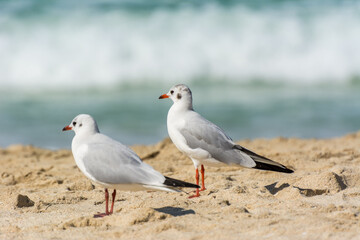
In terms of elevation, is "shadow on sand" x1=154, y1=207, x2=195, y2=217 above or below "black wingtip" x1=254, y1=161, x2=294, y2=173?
below

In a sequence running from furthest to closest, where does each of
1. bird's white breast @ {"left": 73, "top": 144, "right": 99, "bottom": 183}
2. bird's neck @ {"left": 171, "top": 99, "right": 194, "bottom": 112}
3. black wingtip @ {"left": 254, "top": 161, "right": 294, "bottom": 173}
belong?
Result: bird's neck @ {"left": 171, "top": 99, "right": 194, "bottom": 112}
black wingtip @ {"left": 254, "top": 161, "right": 294, "bottom": 173}
bird's white breast @ {"left": 73, "top": 144, "right": 99, "bottom": 183}

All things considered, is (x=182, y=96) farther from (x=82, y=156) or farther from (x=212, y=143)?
(x=82, y=156)

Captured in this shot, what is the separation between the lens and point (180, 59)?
13.7 m

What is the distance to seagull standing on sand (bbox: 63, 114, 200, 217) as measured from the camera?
3.80m

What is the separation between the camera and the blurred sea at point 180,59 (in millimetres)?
10883

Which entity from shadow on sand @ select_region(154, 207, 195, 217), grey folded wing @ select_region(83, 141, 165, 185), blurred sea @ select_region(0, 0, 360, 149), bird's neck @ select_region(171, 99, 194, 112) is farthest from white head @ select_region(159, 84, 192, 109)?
blurred sea @ select_region(0, 0, 360, 149)

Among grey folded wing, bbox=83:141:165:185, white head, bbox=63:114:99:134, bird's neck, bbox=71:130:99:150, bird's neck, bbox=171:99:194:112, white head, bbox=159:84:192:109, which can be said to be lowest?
grey folded wing, bbox=83:141:165:185

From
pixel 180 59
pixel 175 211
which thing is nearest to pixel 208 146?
pixel 175 211

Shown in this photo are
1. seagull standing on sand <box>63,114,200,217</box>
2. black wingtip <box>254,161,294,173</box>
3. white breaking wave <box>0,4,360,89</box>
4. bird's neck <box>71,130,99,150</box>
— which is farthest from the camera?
white breaking wave <box>0,4,360,89</box>

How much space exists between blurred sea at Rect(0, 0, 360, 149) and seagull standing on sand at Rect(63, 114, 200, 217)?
5836 millimetres

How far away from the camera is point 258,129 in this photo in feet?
31.0

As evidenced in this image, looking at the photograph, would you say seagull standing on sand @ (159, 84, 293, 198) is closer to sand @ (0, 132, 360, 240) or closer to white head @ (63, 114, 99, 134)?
sand @ (0, 132, 360, 240)

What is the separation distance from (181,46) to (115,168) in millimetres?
10351

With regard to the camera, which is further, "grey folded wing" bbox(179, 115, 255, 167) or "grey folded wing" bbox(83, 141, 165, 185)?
"grey folded wing" bbox(179, 115, 255, 167)
